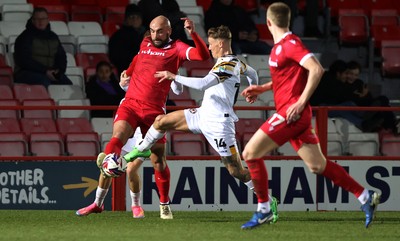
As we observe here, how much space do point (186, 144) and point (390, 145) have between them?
105 inches

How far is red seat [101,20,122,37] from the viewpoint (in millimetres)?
18594

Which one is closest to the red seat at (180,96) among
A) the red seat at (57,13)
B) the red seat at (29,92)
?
the red seat at (29,92)

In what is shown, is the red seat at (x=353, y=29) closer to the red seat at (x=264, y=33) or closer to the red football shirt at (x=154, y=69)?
the red seat at (x=264, y=33)

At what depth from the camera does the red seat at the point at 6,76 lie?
16641 millimetres

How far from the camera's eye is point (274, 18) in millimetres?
11070

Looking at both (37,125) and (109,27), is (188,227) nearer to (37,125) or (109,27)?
(37,125)

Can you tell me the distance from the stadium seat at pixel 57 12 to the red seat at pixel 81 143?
11.5 feet

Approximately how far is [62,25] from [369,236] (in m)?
8.11

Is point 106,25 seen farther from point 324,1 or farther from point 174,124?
point 174,124

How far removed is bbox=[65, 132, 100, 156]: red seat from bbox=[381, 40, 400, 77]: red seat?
17.3 ft

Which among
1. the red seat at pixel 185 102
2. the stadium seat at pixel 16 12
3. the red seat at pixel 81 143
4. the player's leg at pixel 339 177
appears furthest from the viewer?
the stadium seat at pixel 16 12

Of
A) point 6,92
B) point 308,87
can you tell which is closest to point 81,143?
point 6,92

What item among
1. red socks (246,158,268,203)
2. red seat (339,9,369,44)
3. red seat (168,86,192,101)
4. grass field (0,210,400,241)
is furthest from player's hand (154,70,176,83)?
red seat (339,9,369,44)

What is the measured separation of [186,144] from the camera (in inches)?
623
